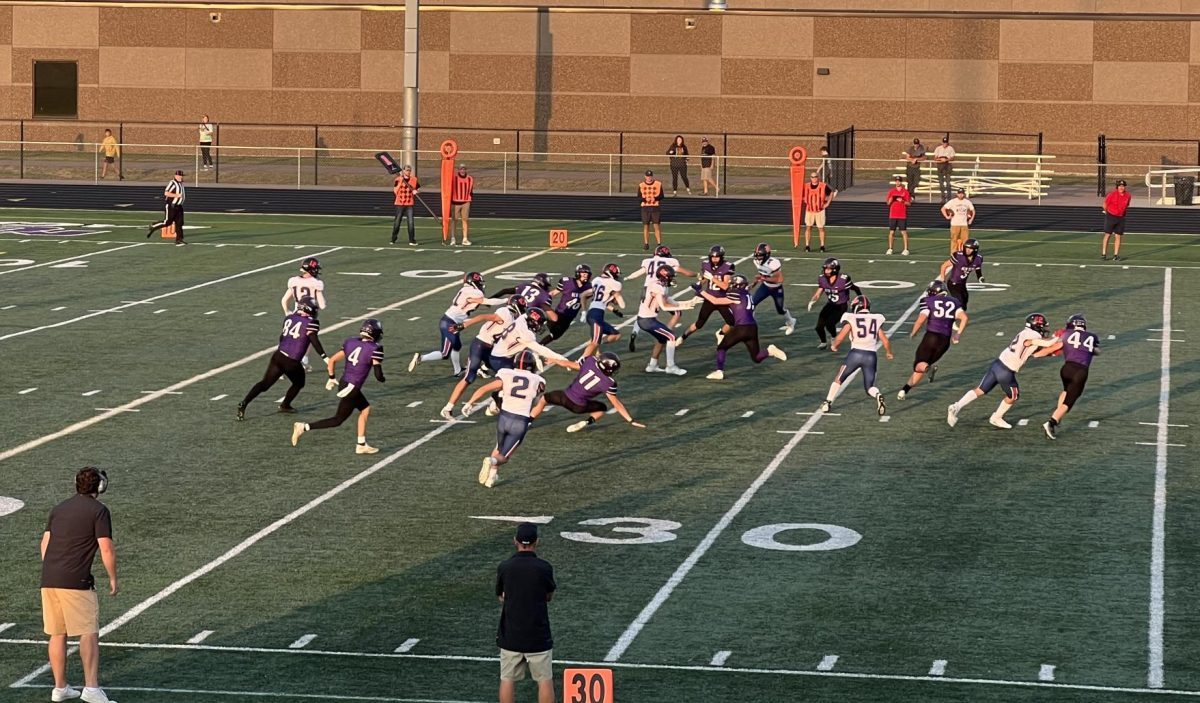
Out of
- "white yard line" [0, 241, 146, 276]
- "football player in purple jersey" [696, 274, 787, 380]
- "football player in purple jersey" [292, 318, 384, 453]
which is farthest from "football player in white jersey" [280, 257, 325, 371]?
"white yard line" [0, 241, 146, 276]

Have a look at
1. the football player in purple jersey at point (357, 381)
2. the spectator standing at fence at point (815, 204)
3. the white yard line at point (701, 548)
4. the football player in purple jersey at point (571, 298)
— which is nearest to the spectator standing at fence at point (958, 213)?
the spectator standing at fence at point (815, 204)

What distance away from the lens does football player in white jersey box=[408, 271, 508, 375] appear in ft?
83.0

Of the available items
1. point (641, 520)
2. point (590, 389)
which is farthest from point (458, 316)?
point (641, 520)

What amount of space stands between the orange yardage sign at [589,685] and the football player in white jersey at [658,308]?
14.2m

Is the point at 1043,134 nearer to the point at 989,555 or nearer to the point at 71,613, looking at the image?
the point at 989,555

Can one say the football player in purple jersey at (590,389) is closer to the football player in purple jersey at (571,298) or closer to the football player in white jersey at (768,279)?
the football player in purple jersey at (571,298)

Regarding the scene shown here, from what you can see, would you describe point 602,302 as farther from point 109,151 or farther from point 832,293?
point 109,151

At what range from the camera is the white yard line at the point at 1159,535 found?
14.5m

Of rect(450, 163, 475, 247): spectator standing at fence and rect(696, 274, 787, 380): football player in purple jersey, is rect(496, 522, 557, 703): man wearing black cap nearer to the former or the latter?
rect(696, 274, 787, 380): football player in purple jersey

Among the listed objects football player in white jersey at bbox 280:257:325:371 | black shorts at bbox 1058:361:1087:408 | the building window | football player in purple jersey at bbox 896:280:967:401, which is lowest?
black shorts at bbox 1058:361:1087:408

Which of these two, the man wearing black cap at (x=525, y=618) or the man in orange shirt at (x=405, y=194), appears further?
the man in orange shirt at (x=405, y=194)

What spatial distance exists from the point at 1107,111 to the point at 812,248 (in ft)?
71.5

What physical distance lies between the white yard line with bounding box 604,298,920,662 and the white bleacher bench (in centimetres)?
3089

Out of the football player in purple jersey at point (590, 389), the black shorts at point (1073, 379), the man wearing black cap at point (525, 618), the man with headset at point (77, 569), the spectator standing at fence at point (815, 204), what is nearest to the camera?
the man wearing black cap at point (525, 618)
